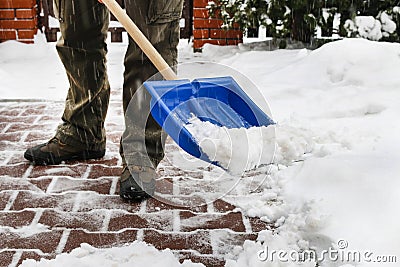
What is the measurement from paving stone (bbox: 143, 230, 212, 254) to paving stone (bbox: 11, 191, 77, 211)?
464 mm

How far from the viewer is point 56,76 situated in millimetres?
5145

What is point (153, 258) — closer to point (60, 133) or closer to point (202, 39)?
point (60, 133)

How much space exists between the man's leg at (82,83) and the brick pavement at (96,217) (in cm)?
8

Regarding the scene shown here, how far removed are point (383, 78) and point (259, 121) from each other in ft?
6.06

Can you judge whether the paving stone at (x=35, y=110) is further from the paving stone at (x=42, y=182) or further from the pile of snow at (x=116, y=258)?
the pile of snow at (x=116, y=258)

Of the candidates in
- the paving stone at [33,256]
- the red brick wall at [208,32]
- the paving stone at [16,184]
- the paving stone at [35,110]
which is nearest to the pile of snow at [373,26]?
the red brick wall at [208,32]

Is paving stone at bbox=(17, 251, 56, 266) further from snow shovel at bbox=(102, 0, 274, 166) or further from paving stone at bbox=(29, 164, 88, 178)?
paving stone at bbox=(29, 164, 88, 178)

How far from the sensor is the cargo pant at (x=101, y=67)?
264cm

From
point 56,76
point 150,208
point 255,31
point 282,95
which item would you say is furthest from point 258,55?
point 150,208

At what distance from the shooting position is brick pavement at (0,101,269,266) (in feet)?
7.63

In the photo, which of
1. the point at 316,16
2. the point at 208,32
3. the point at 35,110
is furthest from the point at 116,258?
the point at 208,32

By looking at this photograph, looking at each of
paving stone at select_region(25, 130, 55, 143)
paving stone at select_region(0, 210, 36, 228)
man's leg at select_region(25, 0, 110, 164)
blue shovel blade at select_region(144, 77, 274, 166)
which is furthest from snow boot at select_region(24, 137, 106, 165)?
blue shovel blade at select_region(144, 77, 274, 166)

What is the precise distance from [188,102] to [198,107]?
0.07m

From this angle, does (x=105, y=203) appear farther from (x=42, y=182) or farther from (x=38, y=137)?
(x=38, y=137)
